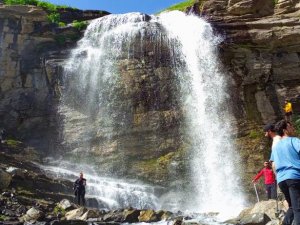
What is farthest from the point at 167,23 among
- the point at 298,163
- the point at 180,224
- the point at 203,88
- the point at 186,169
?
the point at 298,163

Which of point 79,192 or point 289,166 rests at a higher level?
point 289,166

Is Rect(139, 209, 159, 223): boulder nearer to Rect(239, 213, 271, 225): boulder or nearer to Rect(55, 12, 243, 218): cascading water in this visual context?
Rect(239, 213, 271, 225): boulder

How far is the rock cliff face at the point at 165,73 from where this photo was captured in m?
23.8

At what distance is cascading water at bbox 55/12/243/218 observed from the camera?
22.7m

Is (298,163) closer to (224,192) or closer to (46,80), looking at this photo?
(224,192)

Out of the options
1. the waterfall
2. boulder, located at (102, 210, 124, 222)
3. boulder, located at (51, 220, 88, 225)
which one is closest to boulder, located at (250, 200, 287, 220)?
boulder, located at (102, 210, 124, 222)

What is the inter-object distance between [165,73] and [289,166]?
2015 centimetres

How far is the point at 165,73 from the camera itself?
25.5 metres

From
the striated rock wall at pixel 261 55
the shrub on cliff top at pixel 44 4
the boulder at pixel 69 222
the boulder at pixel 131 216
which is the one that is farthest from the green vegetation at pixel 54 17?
the boulder at pixel 69 222

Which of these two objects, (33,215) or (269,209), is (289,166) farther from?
(33,215)

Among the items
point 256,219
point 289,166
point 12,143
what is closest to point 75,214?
point 256,219

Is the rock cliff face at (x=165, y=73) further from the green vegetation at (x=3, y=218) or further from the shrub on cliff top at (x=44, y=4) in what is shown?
the green vegetation at (x=3, y=218)

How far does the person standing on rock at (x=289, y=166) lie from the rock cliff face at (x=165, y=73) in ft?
56.5

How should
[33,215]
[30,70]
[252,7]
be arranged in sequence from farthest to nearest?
[252,7]
[30,70]
[33,215]
